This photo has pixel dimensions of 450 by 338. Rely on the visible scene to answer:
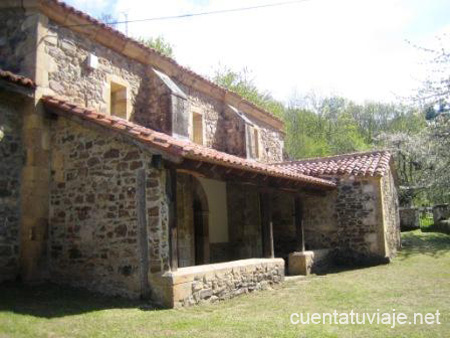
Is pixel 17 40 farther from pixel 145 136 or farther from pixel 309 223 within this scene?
pixel 309 223

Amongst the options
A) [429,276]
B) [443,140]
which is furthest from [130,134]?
[443,140]

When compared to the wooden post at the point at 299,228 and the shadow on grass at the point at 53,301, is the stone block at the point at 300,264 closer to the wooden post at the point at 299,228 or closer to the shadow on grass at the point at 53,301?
the wooden post at the point at 299,228

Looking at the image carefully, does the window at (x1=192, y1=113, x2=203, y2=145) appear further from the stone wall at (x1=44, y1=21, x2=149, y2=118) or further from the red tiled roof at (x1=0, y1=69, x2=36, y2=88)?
the red tiled roof at (x1=0, y1=69, x2=36, y2=88)

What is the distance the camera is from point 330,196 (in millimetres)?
13156

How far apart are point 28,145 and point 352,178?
897 cm

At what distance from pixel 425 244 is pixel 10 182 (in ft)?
47.8

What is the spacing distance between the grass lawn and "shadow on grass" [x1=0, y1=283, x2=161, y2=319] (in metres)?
0.01

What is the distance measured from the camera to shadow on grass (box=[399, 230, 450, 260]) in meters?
14.3

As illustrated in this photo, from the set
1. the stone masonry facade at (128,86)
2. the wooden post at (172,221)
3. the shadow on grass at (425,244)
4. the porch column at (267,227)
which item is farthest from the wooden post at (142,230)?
the shadow on grass at (425,244)

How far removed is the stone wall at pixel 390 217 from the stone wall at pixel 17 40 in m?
10.0

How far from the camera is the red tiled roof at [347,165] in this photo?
12779 millimetres

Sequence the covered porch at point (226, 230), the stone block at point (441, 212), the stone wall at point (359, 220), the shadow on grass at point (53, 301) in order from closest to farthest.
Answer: the shadow on grass at point (53, 301)
the covered porch at point (226, 230)
the stone wall at point (359, 220)
the stone block at point (441, 212)

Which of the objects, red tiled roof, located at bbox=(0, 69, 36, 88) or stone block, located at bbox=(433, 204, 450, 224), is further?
stone block, located at bbox=(433, 204, 450, 224)

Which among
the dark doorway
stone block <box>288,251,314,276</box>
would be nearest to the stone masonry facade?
the dark doorway
